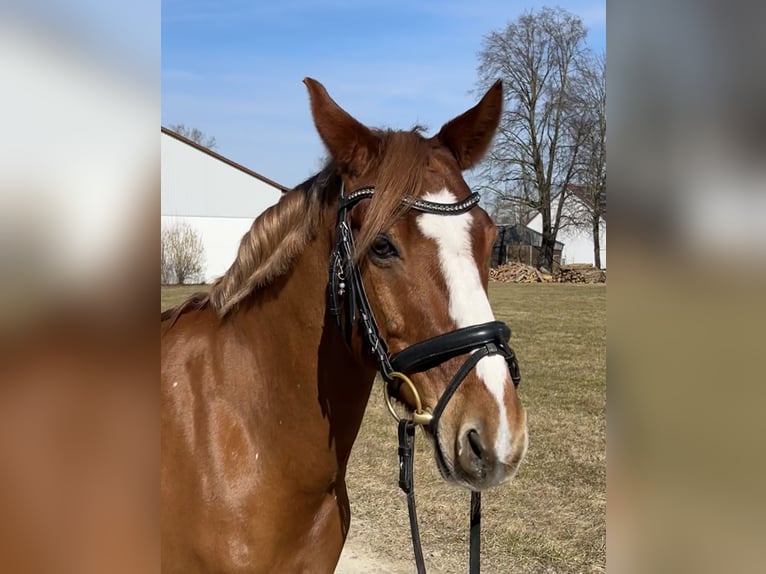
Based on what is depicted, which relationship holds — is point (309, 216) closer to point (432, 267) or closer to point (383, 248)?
point (383, 248)

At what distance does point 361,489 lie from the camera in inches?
216

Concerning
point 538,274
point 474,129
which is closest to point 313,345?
point 474,129

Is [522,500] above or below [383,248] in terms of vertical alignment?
below

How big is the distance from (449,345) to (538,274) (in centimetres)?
3894

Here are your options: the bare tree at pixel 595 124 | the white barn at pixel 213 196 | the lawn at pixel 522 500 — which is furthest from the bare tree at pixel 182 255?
the lawn at pixel 522 500

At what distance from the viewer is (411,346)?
6.07 ft

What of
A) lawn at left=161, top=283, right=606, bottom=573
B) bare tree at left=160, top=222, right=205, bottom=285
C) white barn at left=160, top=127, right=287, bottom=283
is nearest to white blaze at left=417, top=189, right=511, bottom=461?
lawn at left=161, top=283, right=606, bottom=573

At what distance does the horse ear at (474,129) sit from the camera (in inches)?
87.1

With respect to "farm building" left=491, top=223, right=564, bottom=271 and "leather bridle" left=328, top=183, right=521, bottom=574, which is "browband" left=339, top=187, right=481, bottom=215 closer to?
"leather bridle" left=328, top=183, right=521, bottom=574

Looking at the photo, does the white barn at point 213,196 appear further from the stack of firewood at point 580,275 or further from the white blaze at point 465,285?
the white blaze at point 465,285

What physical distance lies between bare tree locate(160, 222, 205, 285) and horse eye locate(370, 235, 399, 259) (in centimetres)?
2469
